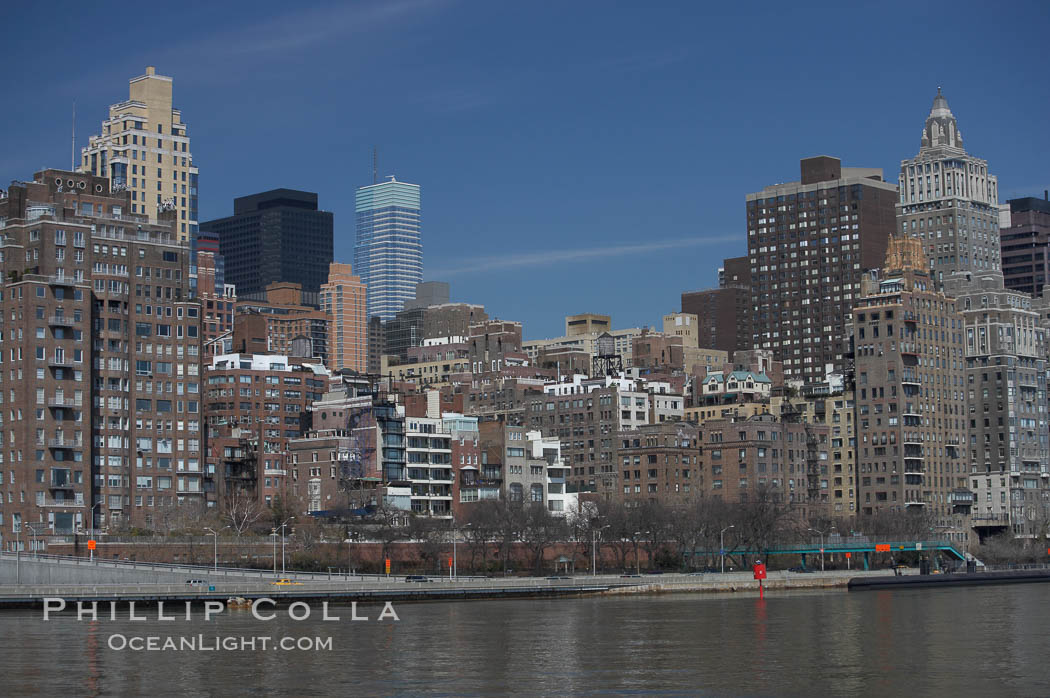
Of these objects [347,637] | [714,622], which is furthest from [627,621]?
[347,637]

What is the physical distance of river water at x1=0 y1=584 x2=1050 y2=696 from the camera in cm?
9769

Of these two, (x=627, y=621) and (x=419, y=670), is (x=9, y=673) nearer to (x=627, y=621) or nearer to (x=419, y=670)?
(x=419, y=670)

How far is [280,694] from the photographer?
94.4 metres

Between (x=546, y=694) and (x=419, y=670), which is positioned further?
(x=419, y=670)

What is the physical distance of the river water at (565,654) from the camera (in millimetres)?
97688

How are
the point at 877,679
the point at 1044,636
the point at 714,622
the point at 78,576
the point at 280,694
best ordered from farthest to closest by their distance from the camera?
1. the point at 78,576
2. the point at 714,622
3. the point at 1044,636
4. the point at 877,679
5. the point at 280,694

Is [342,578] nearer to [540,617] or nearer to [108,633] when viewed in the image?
[540,617]

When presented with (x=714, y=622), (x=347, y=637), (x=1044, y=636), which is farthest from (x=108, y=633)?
(x=1044, y=636)

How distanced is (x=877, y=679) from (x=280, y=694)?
35.2m

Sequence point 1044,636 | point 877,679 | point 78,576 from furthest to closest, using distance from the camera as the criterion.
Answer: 1. point 78,576
2. point 1044,636
3. point 877,679

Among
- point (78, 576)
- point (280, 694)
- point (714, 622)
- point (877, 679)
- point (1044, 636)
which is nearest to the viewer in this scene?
point (280, 694)

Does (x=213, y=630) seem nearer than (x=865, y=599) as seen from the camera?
Yes

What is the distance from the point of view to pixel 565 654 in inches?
4584

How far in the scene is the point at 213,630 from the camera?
448ft
